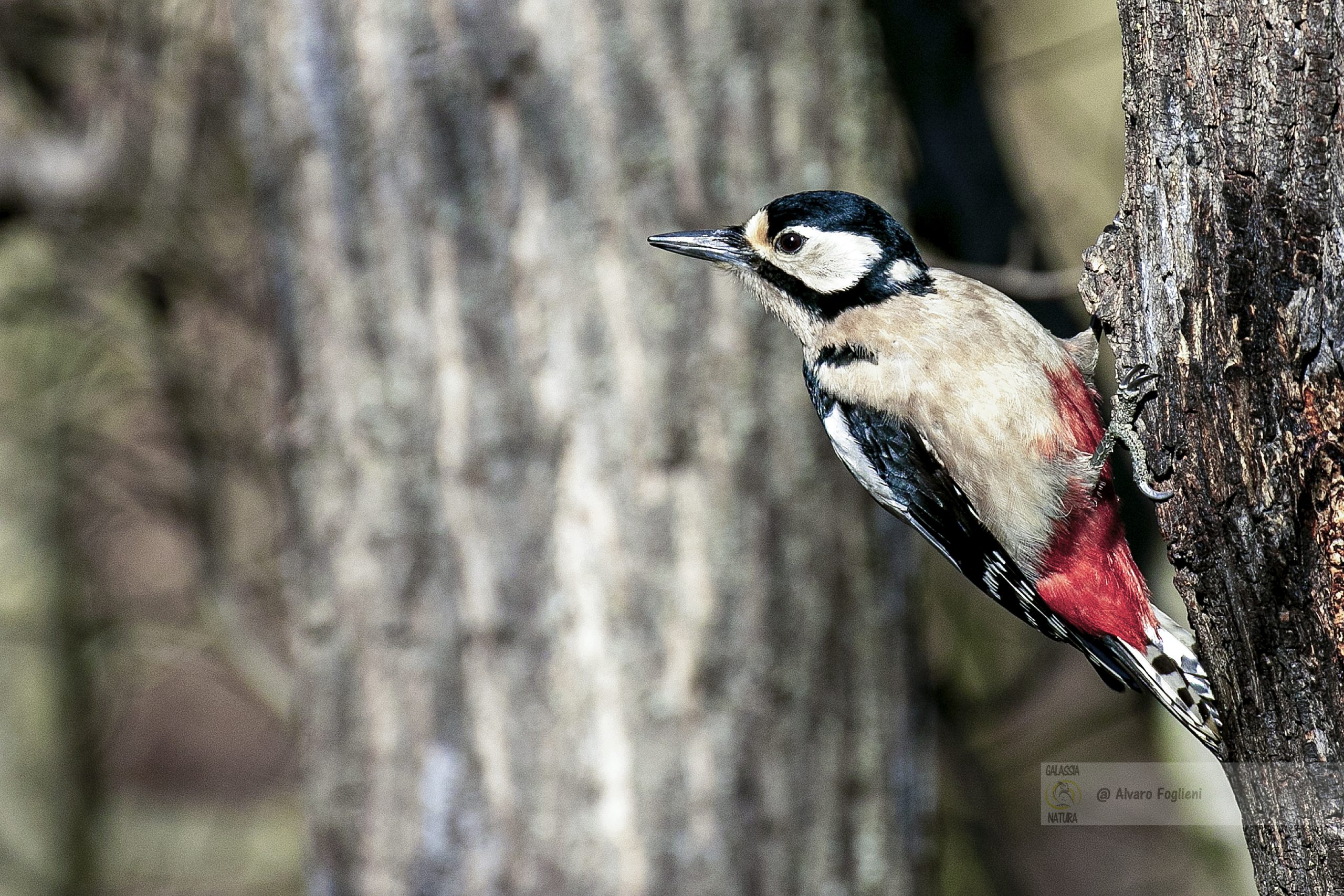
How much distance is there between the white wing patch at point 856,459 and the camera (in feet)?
7.29

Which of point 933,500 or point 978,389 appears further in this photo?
point 933,500

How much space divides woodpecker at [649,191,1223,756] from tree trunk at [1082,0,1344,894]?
516 mm

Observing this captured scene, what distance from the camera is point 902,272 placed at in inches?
80.4

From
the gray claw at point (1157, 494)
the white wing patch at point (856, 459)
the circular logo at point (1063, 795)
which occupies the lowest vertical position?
the circular logo at point (1063, 795)

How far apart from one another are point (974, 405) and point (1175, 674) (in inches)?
21.0

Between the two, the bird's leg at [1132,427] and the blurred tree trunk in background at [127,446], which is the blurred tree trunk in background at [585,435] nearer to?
the blurred tree trunk in background at [127,446]

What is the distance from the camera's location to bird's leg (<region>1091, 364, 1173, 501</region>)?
4.70 feet

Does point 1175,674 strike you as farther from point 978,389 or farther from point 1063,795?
point 978,389

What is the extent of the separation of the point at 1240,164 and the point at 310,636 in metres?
2.72

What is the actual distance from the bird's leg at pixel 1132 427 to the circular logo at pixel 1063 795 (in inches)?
19.1

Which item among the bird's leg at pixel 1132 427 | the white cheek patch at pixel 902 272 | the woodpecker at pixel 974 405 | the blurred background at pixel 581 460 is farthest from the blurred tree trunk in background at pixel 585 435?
the bird's leg at pixel 1132 427

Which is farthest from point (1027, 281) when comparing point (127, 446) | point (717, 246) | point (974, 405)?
point (127, 446)

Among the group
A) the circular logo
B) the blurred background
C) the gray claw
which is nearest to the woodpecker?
the circular logo

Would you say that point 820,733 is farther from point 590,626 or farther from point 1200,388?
point 1200,388
